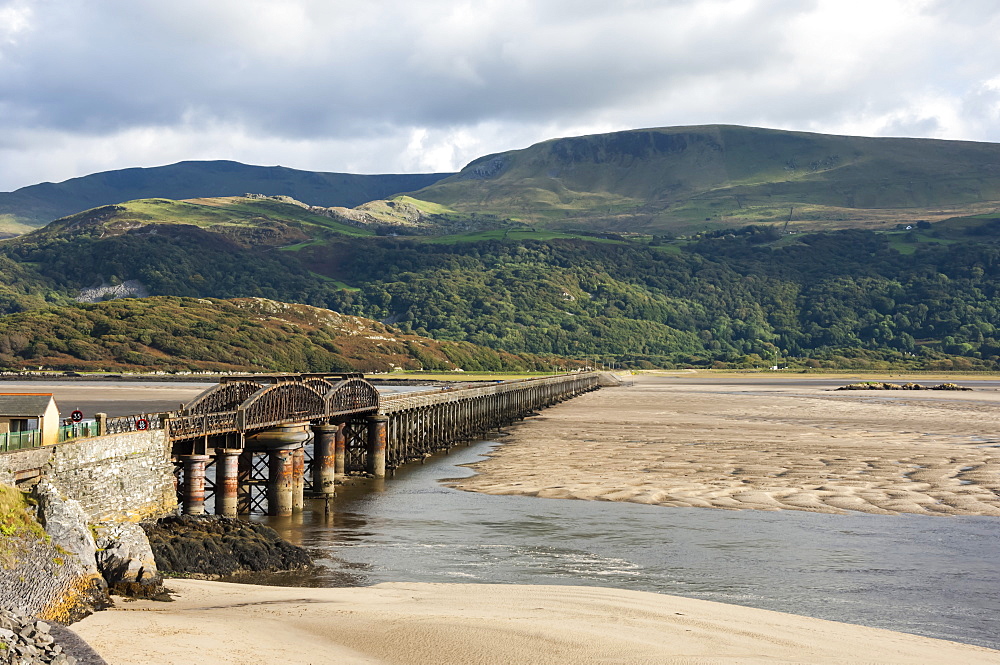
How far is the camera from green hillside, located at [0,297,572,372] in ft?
535

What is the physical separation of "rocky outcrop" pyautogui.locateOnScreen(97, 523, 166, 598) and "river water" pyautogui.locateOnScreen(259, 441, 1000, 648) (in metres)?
4.60

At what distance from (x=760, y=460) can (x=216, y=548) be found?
109 ft

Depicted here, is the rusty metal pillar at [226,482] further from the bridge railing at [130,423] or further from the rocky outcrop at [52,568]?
the rocky outcrop at [52,568]

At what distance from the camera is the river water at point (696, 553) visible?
72.5 ft

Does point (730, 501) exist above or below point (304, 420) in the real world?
below

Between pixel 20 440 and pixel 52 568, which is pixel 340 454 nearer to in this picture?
pixel 20 440

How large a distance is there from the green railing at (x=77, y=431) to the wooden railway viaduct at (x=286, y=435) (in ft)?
3.48

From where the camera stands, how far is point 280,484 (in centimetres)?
3344

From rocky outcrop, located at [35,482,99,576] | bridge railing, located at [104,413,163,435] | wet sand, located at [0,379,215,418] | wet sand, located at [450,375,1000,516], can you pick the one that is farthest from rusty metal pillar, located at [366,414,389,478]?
wet sand, located at [0,379,215,418]

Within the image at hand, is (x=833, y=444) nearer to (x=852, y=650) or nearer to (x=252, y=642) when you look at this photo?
(x=852, y=650)

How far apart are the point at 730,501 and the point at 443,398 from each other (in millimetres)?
27661

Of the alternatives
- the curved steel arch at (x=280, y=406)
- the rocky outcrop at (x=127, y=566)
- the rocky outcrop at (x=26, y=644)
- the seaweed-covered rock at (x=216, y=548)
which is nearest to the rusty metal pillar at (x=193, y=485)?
the seaweed-covered rock at (x=216, y=548)

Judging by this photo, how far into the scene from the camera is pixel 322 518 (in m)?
33.6

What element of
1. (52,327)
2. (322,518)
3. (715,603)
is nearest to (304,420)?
(322,518)
